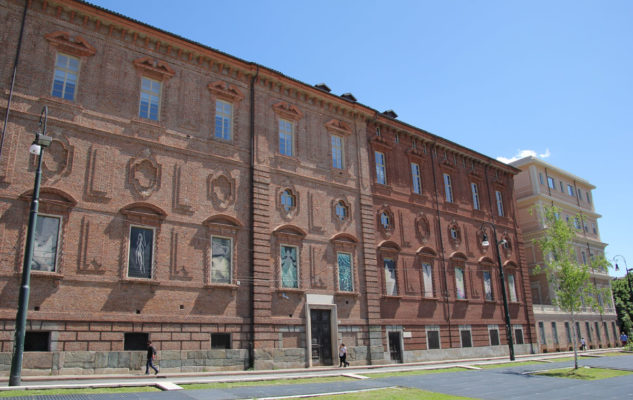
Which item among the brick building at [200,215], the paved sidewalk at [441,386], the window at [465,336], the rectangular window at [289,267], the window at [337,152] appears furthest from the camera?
the window at [465,336]

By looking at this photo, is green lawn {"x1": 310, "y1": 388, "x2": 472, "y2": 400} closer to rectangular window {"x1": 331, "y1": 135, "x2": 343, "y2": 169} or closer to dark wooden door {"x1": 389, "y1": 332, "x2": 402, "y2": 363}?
dark wooden door {"x1": 389, "y1": 332, "x2": 402, "y2": 363}

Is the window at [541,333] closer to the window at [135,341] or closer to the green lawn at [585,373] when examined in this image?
the green lawn at [585,373]

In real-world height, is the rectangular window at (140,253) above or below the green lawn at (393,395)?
above

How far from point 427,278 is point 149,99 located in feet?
66.8

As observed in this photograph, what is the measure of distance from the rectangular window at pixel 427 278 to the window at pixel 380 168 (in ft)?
20.2

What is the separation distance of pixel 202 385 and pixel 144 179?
9889mm

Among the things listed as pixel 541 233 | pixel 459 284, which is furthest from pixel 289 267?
pixel 541 233

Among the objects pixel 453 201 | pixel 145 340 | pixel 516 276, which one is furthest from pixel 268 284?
pixel 516 276

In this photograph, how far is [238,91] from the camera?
2703 centimetres

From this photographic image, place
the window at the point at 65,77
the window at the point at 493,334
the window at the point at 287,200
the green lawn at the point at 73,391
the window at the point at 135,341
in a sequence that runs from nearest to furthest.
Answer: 1. the green lawn at the point at 73,391
2. the window at the point at 135,341
3. the window at the point at 65,77
4. the window at the point at 287,200
5. the window at the point at 493,334

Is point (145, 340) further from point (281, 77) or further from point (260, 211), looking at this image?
point (281, 77)

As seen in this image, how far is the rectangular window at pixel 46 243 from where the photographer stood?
19469 mm

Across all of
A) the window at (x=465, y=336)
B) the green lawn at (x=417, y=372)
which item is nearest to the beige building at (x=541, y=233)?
the window at (x=465, y=336)

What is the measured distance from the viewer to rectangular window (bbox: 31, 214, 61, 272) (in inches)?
766
